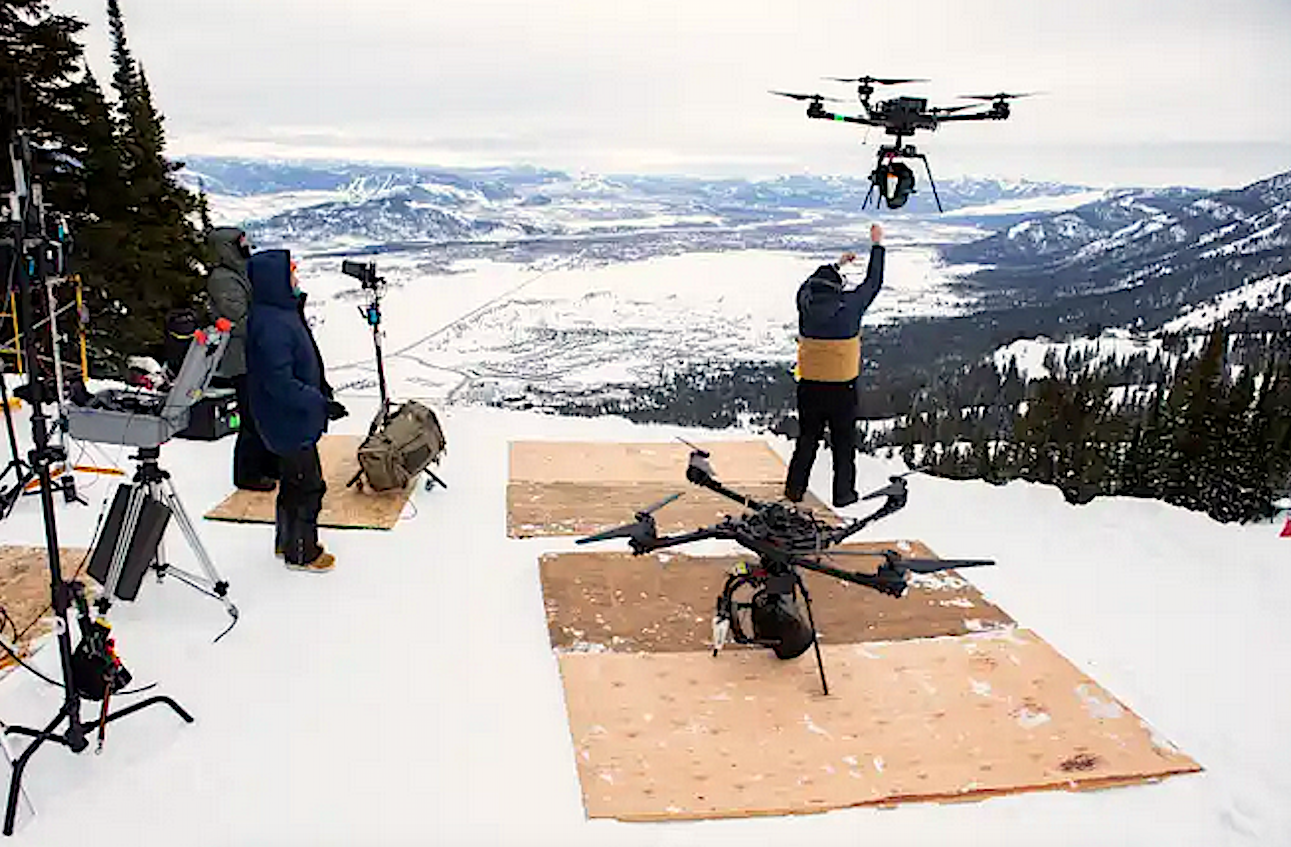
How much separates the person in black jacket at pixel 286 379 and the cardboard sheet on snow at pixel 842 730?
225cm

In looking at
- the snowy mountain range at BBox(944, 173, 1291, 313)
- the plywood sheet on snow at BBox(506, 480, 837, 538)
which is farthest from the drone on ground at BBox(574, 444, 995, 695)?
the snowy mountain range at BBox(944, 173, 1291, 313)

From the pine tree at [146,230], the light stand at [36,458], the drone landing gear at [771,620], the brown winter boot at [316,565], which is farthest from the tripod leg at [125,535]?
the pine tree at [146,230]

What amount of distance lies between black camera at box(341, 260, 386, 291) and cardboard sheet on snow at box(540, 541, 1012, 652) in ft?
10.0

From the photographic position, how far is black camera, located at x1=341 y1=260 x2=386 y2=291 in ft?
25.5

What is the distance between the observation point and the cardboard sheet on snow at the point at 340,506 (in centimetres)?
706

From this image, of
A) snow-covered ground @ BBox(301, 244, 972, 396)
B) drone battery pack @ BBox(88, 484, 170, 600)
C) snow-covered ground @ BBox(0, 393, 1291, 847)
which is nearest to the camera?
snow-covered ground @ BBox(0, 393, 1291, 847)

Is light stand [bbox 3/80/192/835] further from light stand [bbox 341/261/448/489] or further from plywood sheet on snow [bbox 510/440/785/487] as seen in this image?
plywood sheet on snow [bbox 510/440/785/487]

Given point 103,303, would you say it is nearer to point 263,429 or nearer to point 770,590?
point 263,429

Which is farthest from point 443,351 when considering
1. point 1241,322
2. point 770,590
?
point 1241,322

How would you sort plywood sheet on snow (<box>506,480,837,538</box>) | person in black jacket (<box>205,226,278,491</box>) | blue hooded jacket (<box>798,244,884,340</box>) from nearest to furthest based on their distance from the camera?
person in black jacket (<box>205,226,278,491</box>) < plywood sheet on snow (<box>506,480,837,538</box>) < blue hooded jacket (<box>798,244,884,340</box>)

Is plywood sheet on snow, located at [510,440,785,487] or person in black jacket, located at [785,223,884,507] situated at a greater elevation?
person in black jacket, located at [785,223,884,507]

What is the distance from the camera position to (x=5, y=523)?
6.62 m

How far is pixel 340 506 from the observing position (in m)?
7.42

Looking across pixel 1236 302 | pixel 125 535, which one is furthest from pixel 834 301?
pixel 1236 302
